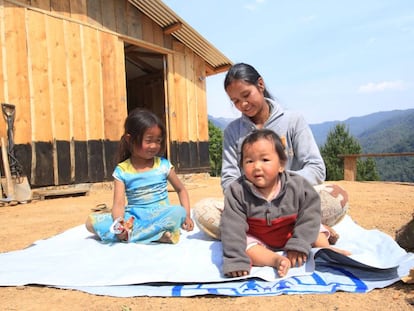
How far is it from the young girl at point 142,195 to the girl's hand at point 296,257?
98 centimetres

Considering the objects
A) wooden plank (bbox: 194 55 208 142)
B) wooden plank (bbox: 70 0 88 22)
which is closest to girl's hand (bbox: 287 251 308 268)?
wooden plank (bbox: 70 0 88 22)

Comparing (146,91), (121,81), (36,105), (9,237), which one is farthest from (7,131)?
(146,91)

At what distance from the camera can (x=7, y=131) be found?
5.57 meters

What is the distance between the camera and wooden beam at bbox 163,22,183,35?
26.7 feet

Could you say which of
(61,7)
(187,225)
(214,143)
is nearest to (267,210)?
(187,225)

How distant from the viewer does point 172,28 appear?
26.9 feet

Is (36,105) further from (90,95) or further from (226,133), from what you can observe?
(226,133)

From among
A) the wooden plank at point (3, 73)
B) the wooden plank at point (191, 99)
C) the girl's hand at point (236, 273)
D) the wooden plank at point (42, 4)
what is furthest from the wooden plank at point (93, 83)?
the girl's hand at point (236, 273)

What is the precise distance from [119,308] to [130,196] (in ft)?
4.41

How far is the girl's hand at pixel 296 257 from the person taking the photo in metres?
1.85

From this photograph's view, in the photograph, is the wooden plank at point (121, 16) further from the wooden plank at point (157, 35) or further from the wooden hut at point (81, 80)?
the wooden plank at point (157, 35)

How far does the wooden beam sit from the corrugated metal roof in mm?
42

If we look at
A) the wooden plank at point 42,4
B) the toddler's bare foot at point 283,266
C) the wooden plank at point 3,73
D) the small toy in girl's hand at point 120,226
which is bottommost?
the toddler's bare foot at point 283,266

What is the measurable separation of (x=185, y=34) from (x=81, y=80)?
10.5 ft
